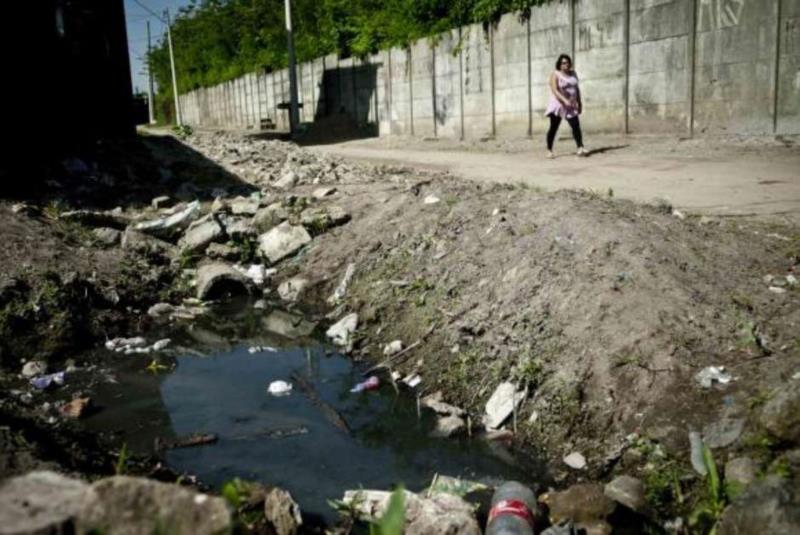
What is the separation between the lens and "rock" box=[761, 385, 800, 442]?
2.02 metres

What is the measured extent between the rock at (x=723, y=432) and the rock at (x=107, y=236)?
A: 4.71 meters

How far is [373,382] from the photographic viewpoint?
11.0 feet

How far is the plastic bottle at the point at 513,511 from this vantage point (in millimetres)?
2023

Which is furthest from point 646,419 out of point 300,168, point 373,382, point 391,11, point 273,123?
point 273,123

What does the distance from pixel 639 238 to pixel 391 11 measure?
1424 centimetres

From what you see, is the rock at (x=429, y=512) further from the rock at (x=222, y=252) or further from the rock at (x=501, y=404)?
the rock at (x=222, y=252)

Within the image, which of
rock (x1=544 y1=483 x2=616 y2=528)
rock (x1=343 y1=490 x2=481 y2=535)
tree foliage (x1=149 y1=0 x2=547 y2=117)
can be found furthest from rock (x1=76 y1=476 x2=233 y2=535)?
tree foliage (x1=149 y1=0 x2=547 y2=117)

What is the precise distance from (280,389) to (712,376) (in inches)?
81.8

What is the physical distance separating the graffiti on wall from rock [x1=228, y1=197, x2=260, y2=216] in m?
6.75

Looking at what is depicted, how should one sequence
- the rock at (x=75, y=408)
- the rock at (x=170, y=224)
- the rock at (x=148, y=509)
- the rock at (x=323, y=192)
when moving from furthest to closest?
the rock at (x=323, y=192) < the rock at (x=170, y=224) < the rock at (x=75, y=408) < the rock at (x=148, y=509)

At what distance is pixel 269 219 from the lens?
18.9 feet

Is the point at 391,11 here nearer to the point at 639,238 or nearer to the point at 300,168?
the point at 300,168

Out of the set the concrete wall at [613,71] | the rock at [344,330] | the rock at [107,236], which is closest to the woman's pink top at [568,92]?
the concrete wall at [613,71]

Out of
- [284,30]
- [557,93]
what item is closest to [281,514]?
[557,93]
